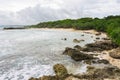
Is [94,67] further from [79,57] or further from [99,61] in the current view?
[79,57]

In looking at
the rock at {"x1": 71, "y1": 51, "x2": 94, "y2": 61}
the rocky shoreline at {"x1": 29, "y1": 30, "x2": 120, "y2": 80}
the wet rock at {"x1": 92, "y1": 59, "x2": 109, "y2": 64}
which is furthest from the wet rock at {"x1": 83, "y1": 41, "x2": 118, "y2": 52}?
the wet rock at {"x1": 92, "y1": 59, "x2": 109, "y2": 64}

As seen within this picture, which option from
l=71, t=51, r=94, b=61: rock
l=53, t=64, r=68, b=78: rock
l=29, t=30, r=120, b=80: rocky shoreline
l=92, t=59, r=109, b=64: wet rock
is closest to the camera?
l=29, t=30, r=120, b=80: rocky shoreline

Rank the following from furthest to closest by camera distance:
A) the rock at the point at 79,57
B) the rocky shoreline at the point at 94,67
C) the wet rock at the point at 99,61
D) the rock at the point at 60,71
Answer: the rock at the point at 79,57 < the wet rock at the point at 99,61 < the rock at the point at 60,71 < the rocky shoreline at the point at 94,67

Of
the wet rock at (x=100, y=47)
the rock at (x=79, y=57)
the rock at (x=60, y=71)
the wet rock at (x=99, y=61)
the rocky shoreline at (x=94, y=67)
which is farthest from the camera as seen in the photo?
the wet rock at (x=100, y=47)

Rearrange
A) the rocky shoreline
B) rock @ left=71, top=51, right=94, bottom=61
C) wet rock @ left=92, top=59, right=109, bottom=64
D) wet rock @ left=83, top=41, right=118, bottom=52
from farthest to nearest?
1. wet rock @ left=83, top=41, right=118, bottom=52
2. rock @ left=71, top=51, right=94, bottom=61
3. wet rock @ left=92, top=59, right=109, bottom=64
4. the rocky shoreline

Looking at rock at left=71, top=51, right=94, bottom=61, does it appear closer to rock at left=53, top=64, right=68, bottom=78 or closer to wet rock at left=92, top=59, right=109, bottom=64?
wet rock at left=92, top=59, right=109, bottom=64

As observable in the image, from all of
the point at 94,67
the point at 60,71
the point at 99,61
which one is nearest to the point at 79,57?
the point at 99,61

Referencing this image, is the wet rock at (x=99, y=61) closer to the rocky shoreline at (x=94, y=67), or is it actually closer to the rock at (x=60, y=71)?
the rocky shoreline at (x=94, y=67)

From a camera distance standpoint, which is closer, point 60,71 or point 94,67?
point 60,71

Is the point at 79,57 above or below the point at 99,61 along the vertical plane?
above

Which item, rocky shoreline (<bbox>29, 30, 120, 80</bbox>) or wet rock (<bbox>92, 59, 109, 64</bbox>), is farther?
wet rock (<bbox>92, 59, 109, 64</bbox>)

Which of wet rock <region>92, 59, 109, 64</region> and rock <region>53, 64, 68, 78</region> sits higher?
rock <region>53, 64, 68, 78</region>

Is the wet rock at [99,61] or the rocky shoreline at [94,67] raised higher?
the rocky shoreline at [94,67]

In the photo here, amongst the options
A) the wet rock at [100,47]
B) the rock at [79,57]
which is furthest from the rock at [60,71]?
the wet rock at [100,47]
